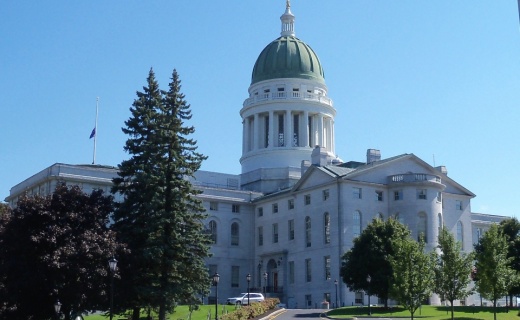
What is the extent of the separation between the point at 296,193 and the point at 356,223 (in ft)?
32.3

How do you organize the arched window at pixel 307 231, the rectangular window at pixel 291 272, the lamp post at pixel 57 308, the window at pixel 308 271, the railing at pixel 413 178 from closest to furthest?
the lamp post at pixel 57 308 < the railing at pixel 413 178 < the window at pixel 308 271 < the arched window at pixel 307 231 < the rectangular window at pixel 291 272

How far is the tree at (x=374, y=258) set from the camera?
7088cm

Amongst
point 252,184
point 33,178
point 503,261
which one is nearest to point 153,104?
point 503,261

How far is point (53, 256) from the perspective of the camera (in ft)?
167

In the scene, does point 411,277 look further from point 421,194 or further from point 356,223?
point 421,194

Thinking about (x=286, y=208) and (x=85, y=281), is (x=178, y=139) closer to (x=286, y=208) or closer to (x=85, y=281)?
(x=85, y=281)

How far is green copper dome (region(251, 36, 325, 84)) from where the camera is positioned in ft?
357

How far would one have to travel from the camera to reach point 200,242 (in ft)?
191

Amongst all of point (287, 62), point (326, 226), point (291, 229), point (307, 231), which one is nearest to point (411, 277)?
point (326, 226)

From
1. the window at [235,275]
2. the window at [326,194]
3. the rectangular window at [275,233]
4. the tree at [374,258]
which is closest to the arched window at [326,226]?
the window at [326,194]

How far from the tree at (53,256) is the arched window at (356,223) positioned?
1446 inches

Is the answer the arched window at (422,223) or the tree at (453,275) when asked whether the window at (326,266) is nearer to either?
the arched window at (422,223)

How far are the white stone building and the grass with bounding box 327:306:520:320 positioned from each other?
1210cm

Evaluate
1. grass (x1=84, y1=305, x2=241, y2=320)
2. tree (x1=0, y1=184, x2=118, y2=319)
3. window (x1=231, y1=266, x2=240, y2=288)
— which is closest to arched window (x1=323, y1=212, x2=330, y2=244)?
window (x1=231, y1=266, x2=240, y2=288)
